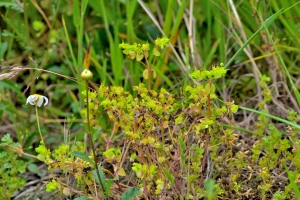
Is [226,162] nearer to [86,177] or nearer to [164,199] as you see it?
[164,199]

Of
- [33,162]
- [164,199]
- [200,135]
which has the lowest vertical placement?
[33,162]

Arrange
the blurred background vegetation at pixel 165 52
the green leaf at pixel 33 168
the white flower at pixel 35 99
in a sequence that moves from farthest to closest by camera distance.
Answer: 1. the blurred background vegetation at pixel 165 52
2. the green leaf at pixel 33 168
3. the white flower at pixel 35 99

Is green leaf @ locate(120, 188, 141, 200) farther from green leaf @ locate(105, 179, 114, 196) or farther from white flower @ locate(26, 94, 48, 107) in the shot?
white flower @ locate(26, 94, 48, 107)

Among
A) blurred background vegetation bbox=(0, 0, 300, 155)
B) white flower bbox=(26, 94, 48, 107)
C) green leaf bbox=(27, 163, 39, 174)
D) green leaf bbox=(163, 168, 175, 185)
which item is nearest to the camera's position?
green leaf bbox=(163, 168, 175, 185)

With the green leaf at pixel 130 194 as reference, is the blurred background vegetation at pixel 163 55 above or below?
above

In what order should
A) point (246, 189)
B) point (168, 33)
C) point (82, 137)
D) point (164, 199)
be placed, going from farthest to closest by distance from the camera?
point (168, 33), point (82, 137), point (246, 189), point (164, 199)

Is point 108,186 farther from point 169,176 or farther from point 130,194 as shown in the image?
point 169,176

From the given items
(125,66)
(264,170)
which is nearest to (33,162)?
(125,66)

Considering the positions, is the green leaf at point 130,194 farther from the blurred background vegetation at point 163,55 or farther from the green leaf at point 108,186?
the blurred background vegetation at point 163,55

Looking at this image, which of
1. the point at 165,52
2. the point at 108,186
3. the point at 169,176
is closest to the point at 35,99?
the point at 108,186

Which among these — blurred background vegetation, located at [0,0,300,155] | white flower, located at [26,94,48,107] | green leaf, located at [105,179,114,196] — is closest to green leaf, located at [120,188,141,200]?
green leaf, located at [105,179,114,196]

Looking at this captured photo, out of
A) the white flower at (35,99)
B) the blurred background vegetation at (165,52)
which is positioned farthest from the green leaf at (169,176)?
the blurred background vegetation at (165,52)
